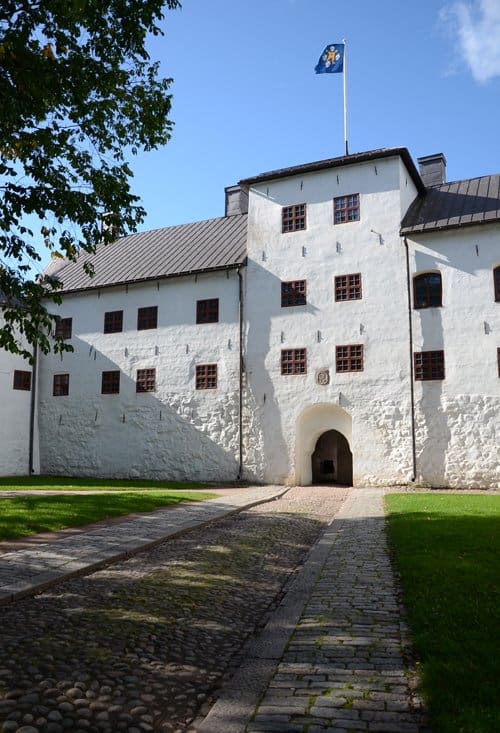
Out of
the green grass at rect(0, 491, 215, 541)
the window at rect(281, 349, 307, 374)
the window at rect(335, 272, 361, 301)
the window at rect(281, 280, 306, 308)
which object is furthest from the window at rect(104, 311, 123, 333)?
the green grass at rect(0, 491, 215, 541)

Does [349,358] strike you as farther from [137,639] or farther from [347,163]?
[137,639]

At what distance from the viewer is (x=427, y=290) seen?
20.9 metres

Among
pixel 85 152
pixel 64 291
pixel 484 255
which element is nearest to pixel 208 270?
pixel 64 291

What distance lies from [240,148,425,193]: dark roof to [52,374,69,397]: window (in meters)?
11.8

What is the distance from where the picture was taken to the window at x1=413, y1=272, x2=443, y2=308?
20688 millimetres

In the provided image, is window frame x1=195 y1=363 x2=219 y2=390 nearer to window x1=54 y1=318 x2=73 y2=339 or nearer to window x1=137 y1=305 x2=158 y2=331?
window x1=137 y1=305 x2=158 y2=331

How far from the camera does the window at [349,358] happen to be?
2138cm

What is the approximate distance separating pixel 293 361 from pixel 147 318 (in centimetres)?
717

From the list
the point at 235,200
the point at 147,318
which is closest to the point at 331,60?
the point at 235,200

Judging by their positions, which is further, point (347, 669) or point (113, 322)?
point (113, 322)

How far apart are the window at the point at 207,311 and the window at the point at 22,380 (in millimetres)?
8836

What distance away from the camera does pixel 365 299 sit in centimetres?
2155

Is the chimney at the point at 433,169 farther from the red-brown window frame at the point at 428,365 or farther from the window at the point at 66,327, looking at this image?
the window at the point at 66,327

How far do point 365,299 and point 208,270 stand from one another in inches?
261
